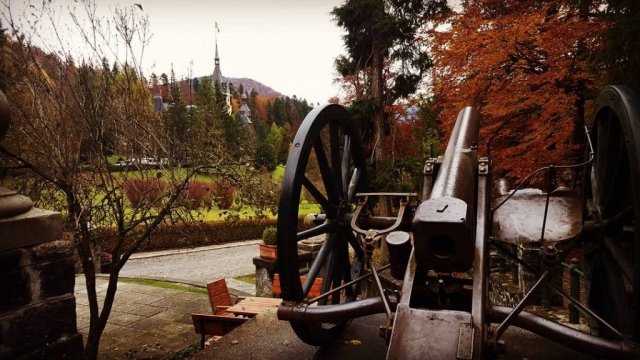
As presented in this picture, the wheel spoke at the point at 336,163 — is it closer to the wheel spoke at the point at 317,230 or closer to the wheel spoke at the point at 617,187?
the wheel spoke at the point at 317,230

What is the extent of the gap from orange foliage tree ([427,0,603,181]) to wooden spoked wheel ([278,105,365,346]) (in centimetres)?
502

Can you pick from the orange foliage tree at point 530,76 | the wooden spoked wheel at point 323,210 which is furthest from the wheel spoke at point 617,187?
the orange foliage tree at point 530,76

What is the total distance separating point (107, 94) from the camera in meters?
6.47

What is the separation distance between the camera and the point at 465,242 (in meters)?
1.81

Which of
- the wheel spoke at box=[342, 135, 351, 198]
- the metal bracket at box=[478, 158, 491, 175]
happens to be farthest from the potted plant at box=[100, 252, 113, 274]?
the metal bracket at box=[478, 158, 491, 175]

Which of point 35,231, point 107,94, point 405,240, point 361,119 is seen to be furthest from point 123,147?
point 361,119

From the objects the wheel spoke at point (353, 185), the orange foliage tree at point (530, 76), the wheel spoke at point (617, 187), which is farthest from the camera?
the orange foliage tree at point (530, 76)

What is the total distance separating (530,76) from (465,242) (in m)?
6.98

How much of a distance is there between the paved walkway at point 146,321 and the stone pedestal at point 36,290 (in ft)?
16.8

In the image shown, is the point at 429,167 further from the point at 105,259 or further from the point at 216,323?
the point at 105,259

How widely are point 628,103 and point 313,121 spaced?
67.4 inches

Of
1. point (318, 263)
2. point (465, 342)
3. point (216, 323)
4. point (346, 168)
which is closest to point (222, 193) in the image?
point (216, 323)

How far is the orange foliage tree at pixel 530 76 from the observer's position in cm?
733

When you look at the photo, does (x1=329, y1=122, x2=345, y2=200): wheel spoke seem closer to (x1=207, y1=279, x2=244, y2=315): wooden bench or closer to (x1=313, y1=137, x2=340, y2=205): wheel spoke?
(x1=313, y1=137, x2=340, y2=205): wheel spoke
